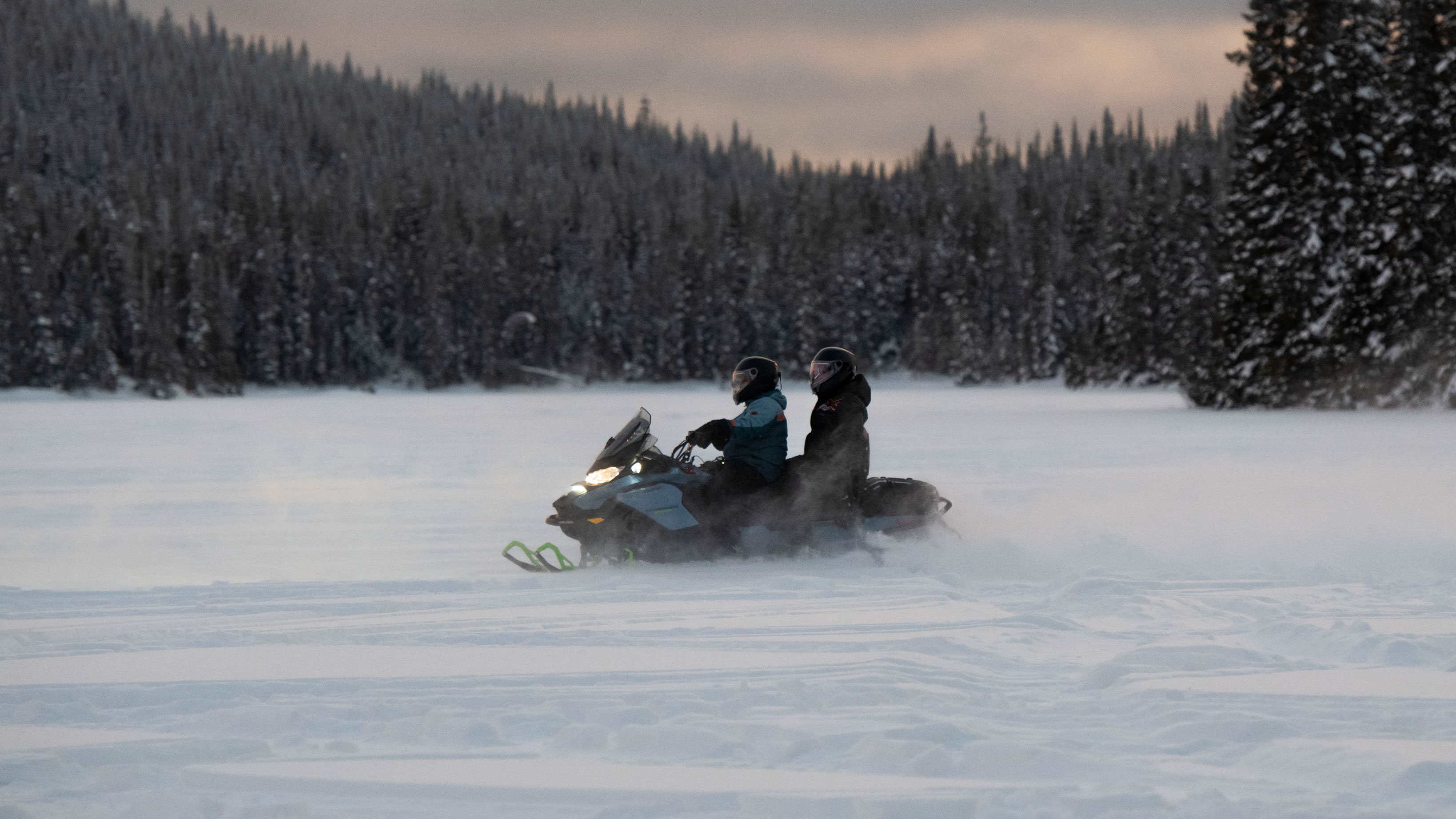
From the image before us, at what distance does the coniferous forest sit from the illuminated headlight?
30771 millimetres

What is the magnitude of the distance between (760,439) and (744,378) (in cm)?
47

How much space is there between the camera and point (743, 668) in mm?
5664

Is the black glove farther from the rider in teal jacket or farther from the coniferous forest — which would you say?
the coniferous forest

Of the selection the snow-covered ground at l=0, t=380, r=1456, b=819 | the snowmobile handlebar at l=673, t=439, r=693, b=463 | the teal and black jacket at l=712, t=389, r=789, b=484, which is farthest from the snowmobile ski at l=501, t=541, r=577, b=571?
the teal and black jacket at l=712, t=389, r=789, b=484

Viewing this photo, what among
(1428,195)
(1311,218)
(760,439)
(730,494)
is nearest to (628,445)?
(730,494)

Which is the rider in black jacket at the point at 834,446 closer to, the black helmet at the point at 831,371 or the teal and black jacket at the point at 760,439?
the black helmet at the point at 831,371

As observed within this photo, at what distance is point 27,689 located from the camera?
5.28m

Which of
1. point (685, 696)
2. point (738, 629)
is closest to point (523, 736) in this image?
point (685, 696)

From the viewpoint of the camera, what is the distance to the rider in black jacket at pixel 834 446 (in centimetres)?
900

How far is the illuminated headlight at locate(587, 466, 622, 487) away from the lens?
28.6 feet

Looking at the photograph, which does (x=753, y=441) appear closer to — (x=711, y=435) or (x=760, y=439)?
(x=760, y=439)

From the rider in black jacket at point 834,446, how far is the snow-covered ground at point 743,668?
487 millimetres

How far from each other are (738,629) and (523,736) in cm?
215

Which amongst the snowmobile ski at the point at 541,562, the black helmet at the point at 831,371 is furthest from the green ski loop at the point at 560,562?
the black helmet at the point at 831,371
